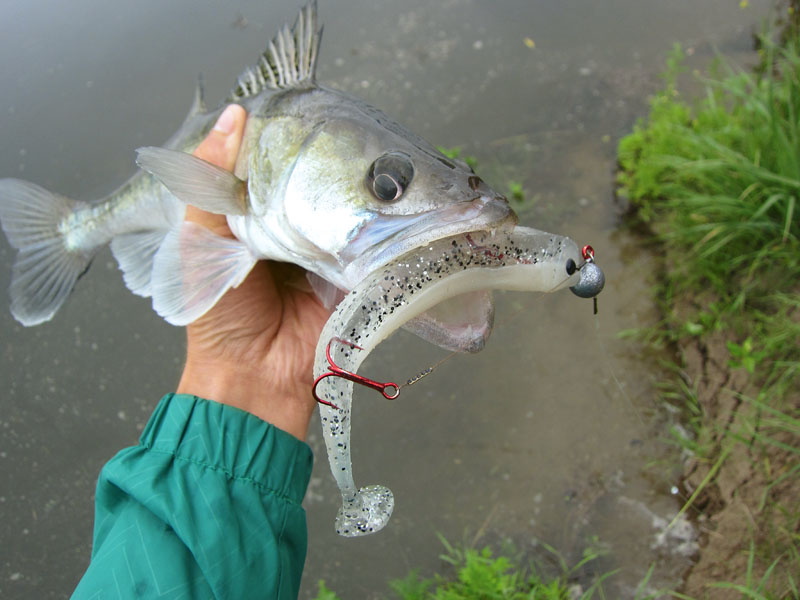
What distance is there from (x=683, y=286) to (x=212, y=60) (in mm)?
3401

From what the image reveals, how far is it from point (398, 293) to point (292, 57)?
120 centimetres

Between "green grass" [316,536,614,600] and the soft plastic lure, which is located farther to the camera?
"green grass" [316,536,614,600]

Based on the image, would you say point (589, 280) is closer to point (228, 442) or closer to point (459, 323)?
point (459, 323)

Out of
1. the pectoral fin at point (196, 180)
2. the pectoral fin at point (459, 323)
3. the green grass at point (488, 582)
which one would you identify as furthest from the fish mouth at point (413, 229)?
the green grass at point (488, 582)

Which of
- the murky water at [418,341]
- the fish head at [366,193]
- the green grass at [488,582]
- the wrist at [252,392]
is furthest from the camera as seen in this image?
the murky water at [418,341]

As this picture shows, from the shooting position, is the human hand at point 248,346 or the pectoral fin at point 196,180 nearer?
the pectoral fin at point 196,180

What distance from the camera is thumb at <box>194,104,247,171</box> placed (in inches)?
77.7

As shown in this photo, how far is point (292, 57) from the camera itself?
207 cm

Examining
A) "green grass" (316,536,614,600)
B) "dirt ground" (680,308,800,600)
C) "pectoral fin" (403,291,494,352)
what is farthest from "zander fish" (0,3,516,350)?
"dirt ground" (680,308,800,600)

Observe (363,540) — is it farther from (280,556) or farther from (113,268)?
(113,268)

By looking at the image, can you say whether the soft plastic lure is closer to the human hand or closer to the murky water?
the human hand

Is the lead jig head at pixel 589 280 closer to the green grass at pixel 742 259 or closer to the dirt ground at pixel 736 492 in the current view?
the green grass at pixel 742 259

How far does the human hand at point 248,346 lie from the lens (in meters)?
1.98

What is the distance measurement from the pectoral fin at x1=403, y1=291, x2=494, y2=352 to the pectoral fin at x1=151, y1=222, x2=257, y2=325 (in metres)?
0.71
